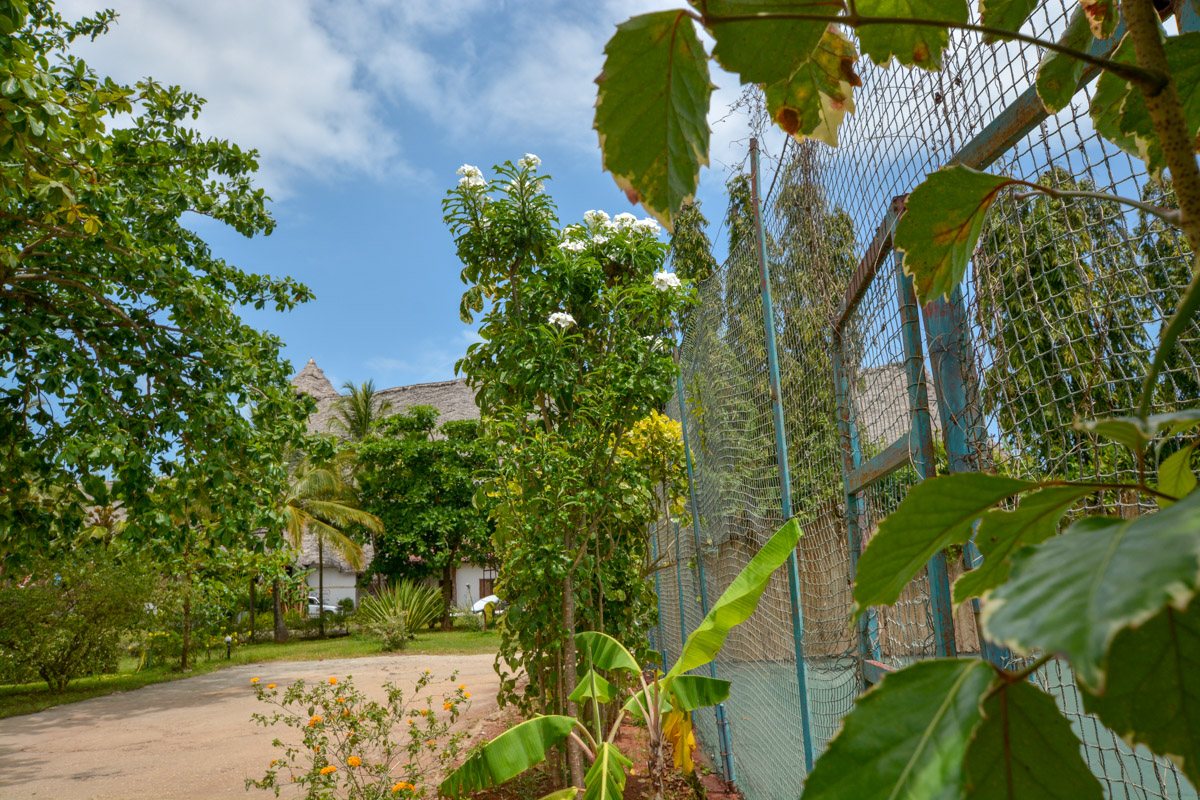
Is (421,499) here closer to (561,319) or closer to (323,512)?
(323,512)

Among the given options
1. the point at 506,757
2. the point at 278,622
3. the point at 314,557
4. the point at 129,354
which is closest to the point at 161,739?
the point at 129,354

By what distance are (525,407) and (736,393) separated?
152 centimetres

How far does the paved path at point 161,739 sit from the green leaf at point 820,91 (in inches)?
262

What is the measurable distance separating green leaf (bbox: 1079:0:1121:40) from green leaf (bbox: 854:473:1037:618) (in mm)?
398

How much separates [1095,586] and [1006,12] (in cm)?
53

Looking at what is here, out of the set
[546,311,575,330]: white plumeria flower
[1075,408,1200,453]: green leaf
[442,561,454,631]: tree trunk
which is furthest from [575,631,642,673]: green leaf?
[442,561,454,631]: tree trunk

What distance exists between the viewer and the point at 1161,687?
326 millimetres

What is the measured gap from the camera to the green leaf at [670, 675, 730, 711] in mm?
3369

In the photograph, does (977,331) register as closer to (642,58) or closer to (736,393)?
(642,58)

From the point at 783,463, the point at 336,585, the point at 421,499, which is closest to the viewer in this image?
the point at 783,463

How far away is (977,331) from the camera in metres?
1.26

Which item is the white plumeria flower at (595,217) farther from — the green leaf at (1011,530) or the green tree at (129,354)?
the green leaf at (1011,530)

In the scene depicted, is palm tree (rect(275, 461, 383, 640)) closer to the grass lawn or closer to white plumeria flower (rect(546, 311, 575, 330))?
the grass lawn

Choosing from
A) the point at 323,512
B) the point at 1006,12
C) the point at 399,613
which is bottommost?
the point at 399,613
